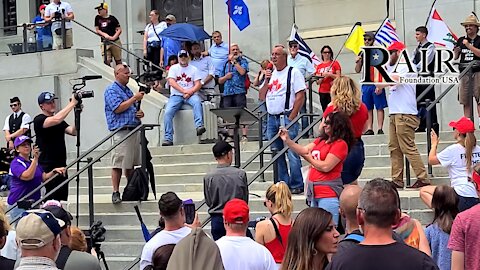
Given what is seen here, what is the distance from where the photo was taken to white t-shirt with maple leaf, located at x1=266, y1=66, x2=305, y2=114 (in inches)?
462

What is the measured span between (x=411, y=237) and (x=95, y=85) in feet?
40.4

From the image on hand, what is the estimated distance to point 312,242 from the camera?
16.8 ft

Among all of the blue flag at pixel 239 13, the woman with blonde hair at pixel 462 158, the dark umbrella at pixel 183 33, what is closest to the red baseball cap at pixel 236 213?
the woman with blonde hair at pixel 462 158

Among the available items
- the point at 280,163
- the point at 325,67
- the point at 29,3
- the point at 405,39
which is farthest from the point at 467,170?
the point at 29,3

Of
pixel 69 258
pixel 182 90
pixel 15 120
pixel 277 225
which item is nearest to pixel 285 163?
pixel 182 90

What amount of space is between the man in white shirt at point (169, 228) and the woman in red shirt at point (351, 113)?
2.44m

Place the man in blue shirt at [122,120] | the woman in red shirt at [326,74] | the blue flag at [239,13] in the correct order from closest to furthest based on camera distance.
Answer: the man in blue shirt at [122,120] → the woman in red shirt at [326,74] → the blue flag at [239,13]

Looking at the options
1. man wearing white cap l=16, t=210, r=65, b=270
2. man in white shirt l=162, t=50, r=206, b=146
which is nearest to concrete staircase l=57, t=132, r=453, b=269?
man in white shirt l=162, t=50, r=206, b=146

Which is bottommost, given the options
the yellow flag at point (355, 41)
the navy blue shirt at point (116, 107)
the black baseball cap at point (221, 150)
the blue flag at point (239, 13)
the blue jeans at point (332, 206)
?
the blue jeans at point (332, 206)

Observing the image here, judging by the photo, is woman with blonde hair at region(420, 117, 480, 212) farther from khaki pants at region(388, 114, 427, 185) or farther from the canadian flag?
the canadian flag

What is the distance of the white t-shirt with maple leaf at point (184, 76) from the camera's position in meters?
15.5

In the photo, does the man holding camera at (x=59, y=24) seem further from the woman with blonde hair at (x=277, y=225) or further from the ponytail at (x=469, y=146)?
the woman with blonde hair at (x=277, y=225)

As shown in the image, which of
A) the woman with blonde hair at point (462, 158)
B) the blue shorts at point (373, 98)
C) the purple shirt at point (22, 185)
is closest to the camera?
the woman with blonde hair at point (462, 158)

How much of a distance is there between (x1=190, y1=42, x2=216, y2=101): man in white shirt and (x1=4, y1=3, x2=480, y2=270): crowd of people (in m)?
0.02
